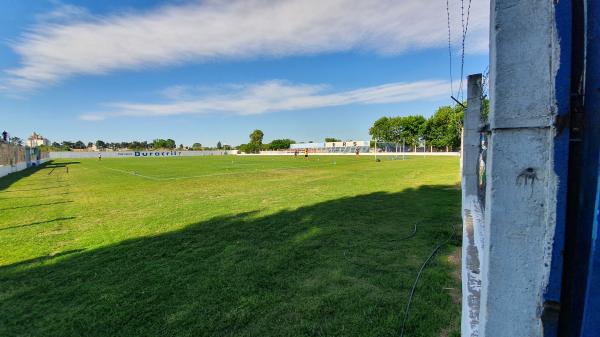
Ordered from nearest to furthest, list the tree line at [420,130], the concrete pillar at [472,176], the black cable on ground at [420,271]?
1. the black cable on ground at [420,271]
2. the concrete pillar at [472,176]
3. the tree line at [420,130]

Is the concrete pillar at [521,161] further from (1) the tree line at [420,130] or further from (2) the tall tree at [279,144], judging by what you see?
(2) the tall tree at [279,144]

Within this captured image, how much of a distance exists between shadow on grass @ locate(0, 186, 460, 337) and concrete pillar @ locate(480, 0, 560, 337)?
220cm

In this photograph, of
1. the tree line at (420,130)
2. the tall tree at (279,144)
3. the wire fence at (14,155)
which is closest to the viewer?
the wire fence at (14,155)

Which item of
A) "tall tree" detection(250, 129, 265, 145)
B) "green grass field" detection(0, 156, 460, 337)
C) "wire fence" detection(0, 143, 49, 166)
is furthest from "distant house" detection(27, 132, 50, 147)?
"tall tree" detection(250, 129, 265, 145)

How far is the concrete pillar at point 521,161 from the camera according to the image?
121 cm

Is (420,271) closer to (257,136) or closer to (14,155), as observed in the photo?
(14,155)

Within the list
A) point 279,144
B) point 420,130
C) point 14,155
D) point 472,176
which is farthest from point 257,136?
point 472,176

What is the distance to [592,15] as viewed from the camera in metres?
1.12

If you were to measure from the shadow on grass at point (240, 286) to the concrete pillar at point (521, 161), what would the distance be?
2.20 m

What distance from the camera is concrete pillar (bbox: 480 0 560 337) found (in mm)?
1206

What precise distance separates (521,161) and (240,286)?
3.86 m

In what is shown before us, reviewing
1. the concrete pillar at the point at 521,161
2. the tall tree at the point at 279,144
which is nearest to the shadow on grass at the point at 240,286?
the concrete pillar at the point at 521,161

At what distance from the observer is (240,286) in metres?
4.29

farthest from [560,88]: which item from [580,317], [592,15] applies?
[580,317]
